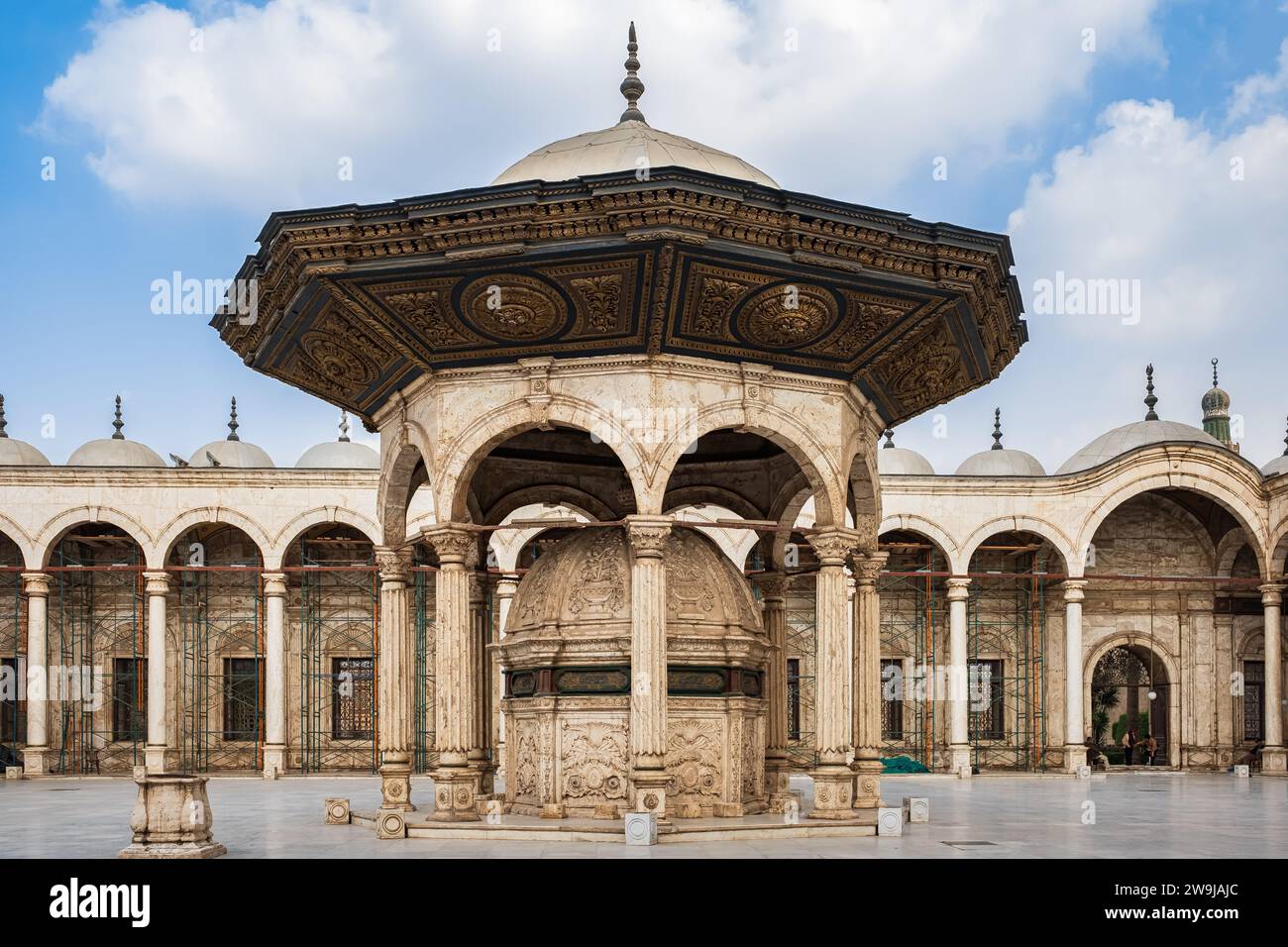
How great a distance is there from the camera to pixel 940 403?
1459 cm

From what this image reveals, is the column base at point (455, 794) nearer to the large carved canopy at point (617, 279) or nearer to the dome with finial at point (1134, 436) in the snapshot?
the large carved canopy at point (617, 279)

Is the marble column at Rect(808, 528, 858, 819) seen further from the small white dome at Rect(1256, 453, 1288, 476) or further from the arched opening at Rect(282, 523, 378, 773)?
the small white dome at Rect(1256, 453, 1288, 476)

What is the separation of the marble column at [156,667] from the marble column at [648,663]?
61.6 feet

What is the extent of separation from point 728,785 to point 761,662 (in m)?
1.38

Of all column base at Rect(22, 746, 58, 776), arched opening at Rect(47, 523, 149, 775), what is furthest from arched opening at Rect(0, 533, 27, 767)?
column base at Rect(22, 746, 58, 776)

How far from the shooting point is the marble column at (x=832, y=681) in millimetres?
12039

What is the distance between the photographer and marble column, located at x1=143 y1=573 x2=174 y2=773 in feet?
90.6

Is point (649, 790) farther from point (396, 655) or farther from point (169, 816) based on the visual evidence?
point (169, 816)

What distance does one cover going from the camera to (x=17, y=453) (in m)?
32.8

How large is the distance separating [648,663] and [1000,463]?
2612 cm

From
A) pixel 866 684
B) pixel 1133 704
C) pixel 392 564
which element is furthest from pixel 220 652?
pixel 1133 704

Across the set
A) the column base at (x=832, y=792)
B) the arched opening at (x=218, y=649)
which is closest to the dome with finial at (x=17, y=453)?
the arched opening at (x=218, y=649)

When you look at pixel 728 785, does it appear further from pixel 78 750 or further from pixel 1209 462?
pixel 78 750
